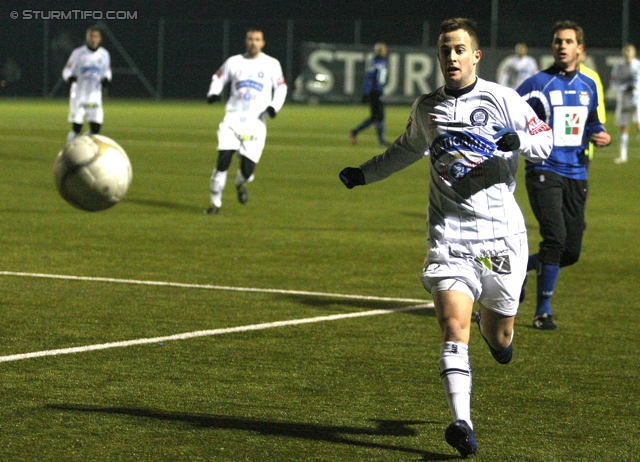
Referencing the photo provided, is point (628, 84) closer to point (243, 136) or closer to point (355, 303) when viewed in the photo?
point (243, 136)

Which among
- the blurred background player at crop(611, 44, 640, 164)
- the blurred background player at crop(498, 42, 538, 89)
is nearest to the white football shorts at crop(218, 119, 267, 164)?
the blurred background player at crop(611, 44, 640, 164)

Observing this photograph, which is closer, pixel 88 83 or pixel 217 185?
pixel 217 185

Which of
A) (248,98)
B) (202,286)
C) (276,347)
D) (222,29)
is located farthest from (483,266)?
(222,29)

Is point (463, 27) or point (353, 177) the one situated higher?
point (463, 27)

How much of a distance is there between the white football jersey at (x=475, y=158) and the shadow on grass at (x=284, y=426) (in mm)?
974

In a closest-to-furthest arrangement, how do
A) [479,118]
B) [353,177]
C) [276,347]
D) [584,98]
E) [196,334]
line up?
[479,118]
[353,177]
[276,347]
[196,334]
[584,98]

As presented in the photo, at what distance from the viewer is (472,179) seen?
19.5ft

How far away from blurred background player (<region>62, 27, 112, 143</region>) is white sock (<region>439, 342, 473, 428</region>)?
20.3m

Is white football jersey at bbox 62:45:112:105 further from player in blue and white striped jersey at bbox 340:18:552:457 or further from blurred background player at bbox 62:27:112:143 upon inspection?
player in blue and white striped jersey at bbox 340:18:552:457

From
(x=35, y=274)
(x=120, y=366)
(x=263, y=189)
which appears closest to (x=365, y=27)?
(x=263, y=189)

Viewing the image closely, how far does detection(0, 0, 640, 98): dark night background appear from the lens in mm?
52312

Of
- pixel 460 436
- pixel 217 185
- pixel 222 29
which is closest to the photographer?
pixel 460 436

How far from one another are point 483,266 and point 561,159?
331 centimetres

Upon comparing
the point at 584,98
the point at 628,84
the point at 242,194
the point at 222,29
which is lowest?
the point at 242,194
